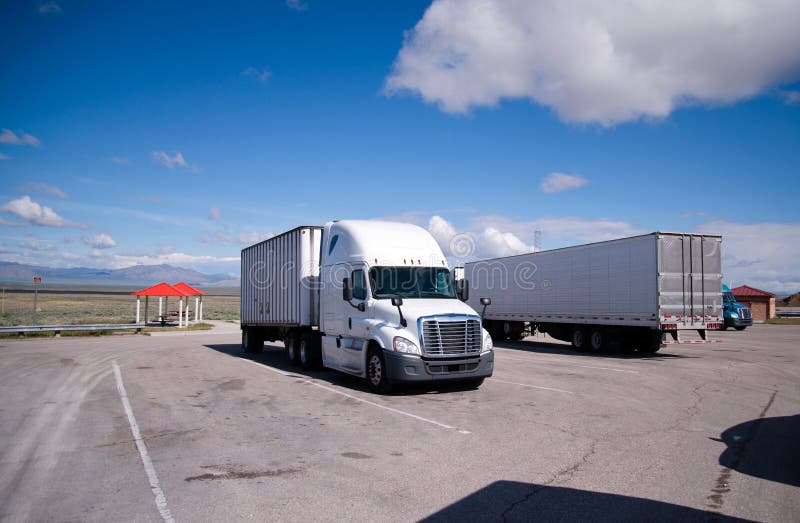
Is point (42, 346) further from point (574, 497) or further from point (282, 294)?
Result: point (574, 497)

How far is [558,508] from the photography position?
4883 mm

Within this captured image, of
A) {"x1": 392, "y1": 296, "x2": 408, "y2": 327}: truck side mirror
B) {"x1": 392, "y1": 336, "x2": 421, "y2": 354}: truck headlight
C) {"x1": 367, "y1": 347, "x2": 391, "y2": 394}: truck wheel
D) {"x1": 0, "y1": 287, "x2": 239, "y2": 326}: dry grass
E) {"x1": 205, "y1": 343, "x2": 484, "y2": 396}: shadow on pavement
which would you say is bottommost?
{"x1": 0, "y1": 287, "x2": 239, "y2": 326}: dry grass

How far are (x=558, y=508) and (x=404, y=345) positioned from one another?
5.87 meters

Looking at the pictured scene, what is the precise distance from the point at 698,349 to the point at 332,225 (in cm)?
1543

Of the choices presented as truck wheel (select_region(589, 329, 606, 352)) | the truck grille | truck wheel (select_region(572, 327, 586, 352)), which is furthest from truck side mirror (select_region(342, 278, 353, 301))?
truck wheel (select_region(572, 327, 586, 352))

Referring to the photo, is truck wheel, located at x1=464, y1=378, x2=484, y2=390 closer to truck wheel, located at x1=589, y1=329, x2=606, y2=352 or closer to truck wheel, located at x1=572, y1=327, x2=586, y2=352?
truck wheel, located at x1=589, y1=329, x2=606, y2=352

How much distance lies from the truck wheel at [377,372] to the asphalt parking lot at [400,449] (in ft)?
1.07

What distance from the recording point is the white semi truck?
10719mm

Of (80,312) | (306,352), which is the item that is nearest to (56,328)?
(306,352)

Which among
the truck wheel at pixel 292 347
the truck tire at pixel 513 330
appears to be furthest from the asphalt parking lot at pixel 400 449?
the truck tire at pixel 513 330

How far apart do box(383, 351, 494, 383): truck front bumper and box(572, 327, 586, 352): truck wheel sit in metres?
11.6

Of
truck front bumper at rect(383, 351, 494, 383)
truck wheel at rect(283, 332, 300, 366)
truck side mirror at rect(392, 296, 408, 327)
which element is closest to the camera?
truck front bumper at rect(383, 351, 494, 383)

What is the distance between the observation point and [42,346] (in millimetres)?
23453

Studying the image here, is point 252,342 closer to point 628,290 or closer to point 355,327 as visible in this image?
point 355,327
